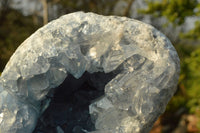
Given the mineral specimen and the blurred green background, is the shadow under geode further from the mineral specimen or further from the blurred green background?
the blurred green background

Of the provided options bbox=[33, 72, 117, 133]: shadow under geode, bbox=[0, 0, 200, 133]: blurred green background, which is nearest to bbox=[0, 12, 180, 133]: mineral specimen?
bbox=[33, 72, 117, 133]: shadow under geode

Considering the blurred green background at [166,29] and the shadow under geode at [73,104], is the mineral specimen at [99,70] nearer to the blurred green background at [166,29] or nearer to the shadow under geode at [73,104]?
the shadow under geode at [73,104]

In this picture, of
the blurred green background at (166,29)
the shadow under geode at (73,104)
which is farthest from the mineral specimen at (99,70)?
the blurred green background at (166,29)

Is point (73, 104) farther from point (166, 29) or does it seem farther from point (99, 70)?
point (166, 29)

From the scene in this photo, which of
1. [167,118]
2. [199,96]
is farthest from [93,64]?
[167,118]

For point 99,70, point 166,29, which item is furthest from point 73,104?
point 166,29

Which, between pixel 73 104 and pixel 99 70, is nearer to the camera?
pixel 99 70
